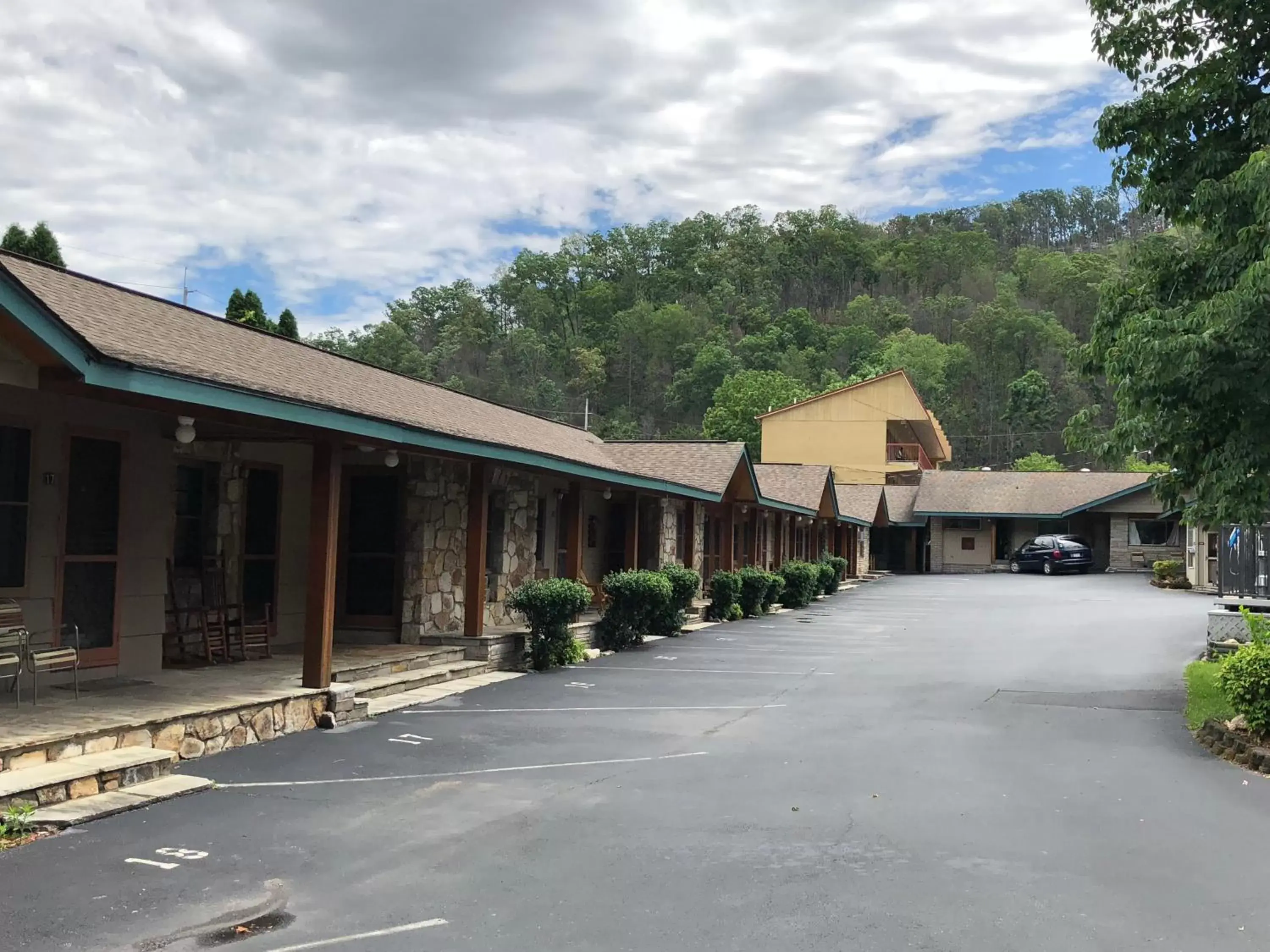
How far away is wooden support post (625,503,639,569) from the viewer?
19.7m

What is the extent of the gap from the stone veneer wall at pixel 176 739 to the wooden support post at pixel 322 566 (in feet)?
0.91

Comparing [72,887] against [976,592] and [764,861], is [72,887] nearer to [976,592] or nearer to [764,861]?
[764,861]

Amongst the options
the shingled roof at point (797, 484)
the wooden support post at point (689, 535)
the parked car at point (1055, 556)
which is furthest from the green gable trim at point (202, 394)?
the parked car at point (1055, 556)

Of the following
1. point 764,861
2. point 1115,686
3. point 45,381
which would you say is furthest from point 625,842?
point 1115,686

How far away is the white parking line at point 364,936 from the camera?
4473 mm

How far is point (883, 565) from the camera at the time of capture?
49656 millimetres

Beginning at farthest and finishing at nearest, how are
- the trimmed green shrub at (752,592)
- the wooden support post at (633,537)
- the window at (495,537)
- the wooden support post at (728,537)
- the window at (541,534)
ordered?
the wooden support post at (728,537)
the trimmed green shrub at (752,592)
the wooden support post at (633,537)
the window at (541,534)
the window at (495,537)

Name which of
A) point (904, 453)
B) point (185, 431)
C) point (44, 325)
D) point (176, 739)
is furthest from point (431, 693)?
point (904, 453)

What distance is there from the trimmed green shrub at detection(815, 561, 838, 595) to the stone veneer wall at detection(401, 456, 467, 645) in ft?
56.8

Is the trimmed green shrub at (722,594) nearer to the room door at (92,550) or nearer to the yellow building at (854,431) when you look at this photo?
the room door at (92,550)

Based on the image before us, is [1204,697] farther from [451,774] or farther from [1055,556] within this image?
[1055,556]

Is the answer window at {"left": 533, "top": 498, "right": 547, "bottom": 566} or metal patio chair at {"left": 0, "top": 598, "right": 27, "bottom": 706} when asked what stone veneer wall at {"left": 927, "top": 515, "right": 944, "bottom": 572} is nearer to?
window at {"left": 533, "top": 498, "right": 547, "bottom": 566}

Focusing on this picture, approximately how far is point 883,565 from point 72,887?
46905 millimetres

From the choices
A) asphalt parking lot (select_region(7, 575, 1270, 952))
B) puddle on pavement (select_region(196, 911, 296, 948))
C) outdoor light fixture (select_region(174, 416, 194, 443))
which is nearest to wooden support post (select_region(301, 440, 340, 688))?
asphalt parking lot (select_region(7, 575, 1270, 952))
